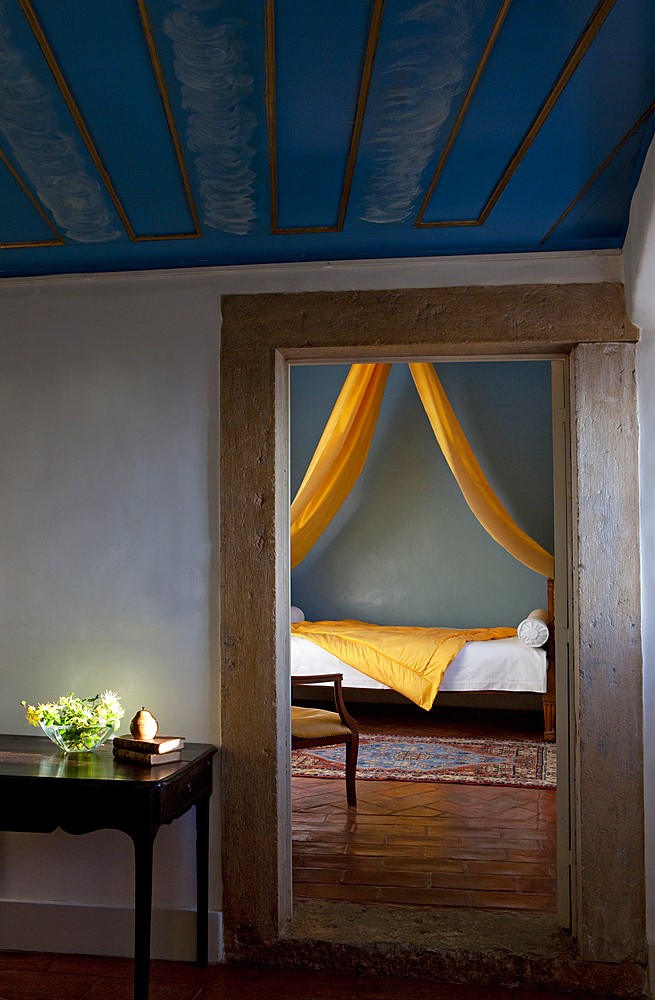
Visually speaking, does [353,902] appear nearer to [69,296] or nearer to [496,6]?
[69,296]

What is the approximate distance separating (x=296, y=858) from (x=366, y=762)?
1590 millimetres

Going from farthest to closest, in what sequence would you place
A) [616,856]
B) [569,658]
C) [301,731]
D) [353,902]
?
[301,731] → [353,902] → [569,658] → [616,856]

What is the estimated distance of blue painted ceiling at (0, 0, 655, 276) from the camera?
1.75m

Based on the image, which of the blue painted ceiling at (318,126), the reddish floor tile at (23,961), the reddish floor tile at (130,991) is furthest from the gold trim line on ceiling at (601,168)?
the reddish floor tile at (23,961)

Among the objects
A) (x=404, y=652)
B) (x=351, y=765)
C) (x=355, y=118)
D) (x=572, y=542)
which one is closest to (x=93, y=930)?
(x=351, y=765)

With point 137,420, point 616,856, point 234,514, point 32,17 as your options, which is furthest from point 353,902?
point 32,17

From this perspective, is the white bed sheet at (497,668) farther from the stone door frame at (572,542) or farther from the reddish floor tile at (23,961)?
the reddish floor tile at (23,961)

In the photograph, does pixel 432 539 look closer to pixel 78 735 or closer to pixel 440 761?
pixel 440 761

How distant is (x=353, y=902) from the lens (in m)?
3.02

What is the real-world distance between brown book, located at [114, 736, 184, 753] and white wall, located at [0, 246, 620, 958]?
0.23 meters

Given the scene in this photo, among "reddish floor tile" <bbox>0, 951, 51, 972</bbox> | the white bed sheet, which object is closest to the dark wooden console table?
"reddish floor tile" <bbox>0, 951, 51, 972</bbox>

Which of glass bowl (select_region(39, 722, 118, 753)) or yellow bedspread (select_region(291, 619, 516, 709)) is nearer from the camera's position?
glass bowl (select_region(39, 722, 118, 753))

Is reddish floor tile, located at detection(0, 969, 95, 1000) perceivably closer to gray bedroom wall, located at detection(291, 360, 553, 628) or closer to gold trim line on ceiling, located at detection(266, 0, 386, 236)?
gold trim line on ceiling, located at detection(266, 0, 386, 236)

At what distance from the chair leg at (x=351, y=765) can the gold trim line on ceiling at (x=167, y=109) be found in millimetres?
2766
